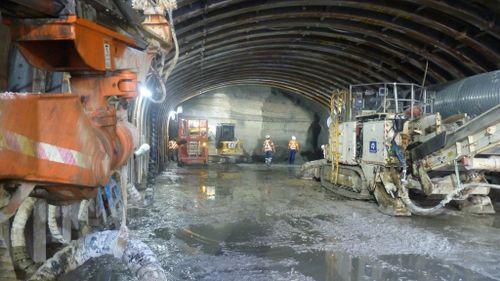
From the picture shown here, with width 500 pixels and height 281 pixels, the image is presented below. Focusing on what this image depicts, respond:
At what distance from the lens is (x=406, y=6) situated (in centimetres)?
985

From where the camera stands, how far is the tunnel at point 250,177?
2186 mm

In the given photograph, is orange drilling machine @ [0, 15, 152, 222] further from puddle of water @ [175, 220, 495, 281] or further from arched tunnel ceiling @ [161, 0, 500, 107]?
arched tunnel ceiling @ [161, 0, 500, 107]

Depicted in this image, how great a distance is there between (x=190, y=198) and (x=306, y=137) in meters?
16.2

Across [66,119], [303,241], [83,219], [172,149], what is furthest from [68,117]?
[172,149]

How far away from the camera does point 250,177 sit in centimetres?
1492

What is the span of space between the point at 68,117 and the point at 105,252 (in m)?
1.79

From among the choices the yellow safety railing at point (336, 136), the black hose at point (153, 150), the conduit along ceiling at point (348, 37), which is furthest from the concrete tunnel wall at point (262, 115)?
the yellow safety railing at point (336, 136)

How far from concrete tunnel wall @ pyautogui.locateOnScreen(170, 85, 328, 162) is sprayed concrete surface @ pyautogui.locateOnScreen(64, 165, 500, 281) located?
47.8 ft

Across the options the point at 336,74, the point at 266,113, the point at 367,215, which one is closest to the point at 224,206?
the point at 367,215

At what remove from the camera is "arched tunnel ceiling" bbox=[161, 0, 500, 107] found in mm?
9125

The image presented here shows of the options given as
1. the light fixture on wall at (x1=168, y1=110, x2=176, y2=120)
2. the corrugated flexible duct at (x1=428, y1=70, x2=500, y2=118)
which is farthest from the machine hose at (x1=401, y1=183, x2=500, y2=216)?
the light fixture on wall at (x1=168, y1=110, x2=176, y2=120)

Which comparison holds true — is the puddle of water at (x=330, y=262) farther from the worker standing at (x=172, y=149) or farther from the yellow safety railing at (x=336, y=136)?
the worker standing at (x=172, y=149)

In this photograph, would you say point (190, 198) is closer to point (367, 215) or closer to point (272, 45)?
point (367, 215)

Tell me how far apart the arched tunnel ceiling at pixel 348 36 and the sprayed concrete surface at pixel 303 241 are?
12.5 feet
